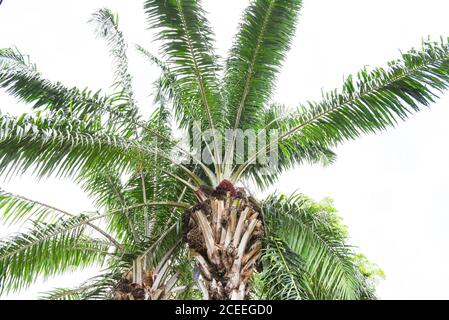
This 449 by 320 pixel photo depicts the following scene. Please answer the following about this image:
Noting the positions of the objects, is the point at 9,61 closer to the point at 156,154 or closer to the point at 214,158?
the point at 156,154

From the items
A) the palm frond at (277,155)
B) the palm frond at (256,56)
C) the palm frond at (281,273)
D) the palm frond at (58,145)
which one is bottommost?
the palm frond at (281,273)

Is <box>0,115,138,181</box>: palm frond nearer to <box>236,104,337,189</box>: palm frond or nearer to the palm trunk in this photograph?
the palm trunk

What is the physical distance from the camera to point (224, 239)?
559 centimetres

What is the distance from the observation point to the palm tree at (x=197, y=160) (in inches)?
221

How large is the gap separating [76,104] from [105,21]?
1966 mm

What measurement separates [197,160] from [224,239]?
→ 163 cm

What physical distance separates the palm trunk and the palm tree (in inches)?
0.6

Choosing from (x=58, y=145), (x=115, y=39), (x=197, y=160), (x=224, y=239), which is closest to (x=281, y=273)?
(x=224, y=239)

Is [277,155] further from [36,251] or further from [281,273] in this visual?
[36,251]

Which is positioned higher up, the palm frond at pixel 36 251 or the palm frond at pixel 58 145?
the palm frond at pixel 58 145

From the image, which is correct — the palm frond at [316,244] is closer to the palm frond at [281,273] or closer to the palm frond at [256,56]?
the palm frond at [281,273]

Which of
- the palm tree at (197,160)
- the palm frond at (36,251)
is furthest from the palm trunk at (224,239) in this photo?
the palm frond at (36,251)

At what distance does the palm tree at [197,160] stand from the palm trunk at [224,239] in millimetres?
16
